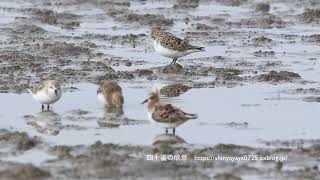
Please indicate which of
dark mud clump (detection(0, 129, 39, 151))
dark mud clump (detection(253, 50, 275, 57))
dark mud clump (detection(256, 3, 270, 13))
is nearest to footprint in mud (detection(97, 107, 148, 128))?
dark mud clump (detection(0, 129, 39, 151))

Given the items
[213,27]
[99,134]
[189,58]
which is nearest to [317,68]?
[189,58]

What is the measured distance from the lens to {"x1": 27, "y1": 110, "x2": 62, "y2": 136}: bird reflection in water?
16.1 metres

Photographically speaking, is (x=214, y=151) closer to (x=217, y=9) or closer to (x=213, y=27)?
(x=213, y=27)

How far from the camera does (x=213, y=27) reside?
2873cm

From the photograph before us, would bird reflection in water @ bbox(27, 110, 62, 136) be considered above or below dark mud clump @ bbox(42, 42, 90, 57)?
below

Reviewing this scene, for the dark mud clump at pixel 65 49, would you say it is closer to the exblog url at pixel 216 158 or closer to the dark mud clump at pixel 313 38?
the dark mud clump at pixel 313 38

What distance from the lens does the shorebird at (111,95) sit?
18.1m

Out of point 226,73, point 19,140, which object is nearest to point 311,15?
point 226,73

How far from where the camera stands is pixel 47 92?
1748cm

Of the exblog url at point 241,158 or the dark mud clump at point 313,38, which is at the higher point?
the dark mud clump at point 313,38

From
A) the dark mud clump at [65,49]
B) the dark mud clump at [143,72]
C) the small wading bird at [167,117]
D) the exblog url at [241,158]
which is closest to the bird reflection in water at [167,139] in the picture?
the small wading bird at [167,117]

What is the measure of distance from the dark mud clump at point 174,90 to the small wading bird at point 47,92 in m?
2.89

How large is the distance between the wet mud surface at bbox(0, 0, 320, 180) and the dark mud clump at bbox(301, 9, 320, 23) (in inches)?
2.0

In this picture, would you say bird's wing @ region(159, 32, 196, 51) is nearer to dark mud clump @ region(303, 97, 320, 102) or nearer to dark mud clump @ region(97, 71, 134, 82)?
dark mud clump @ region(97, 71, 134, 82)
